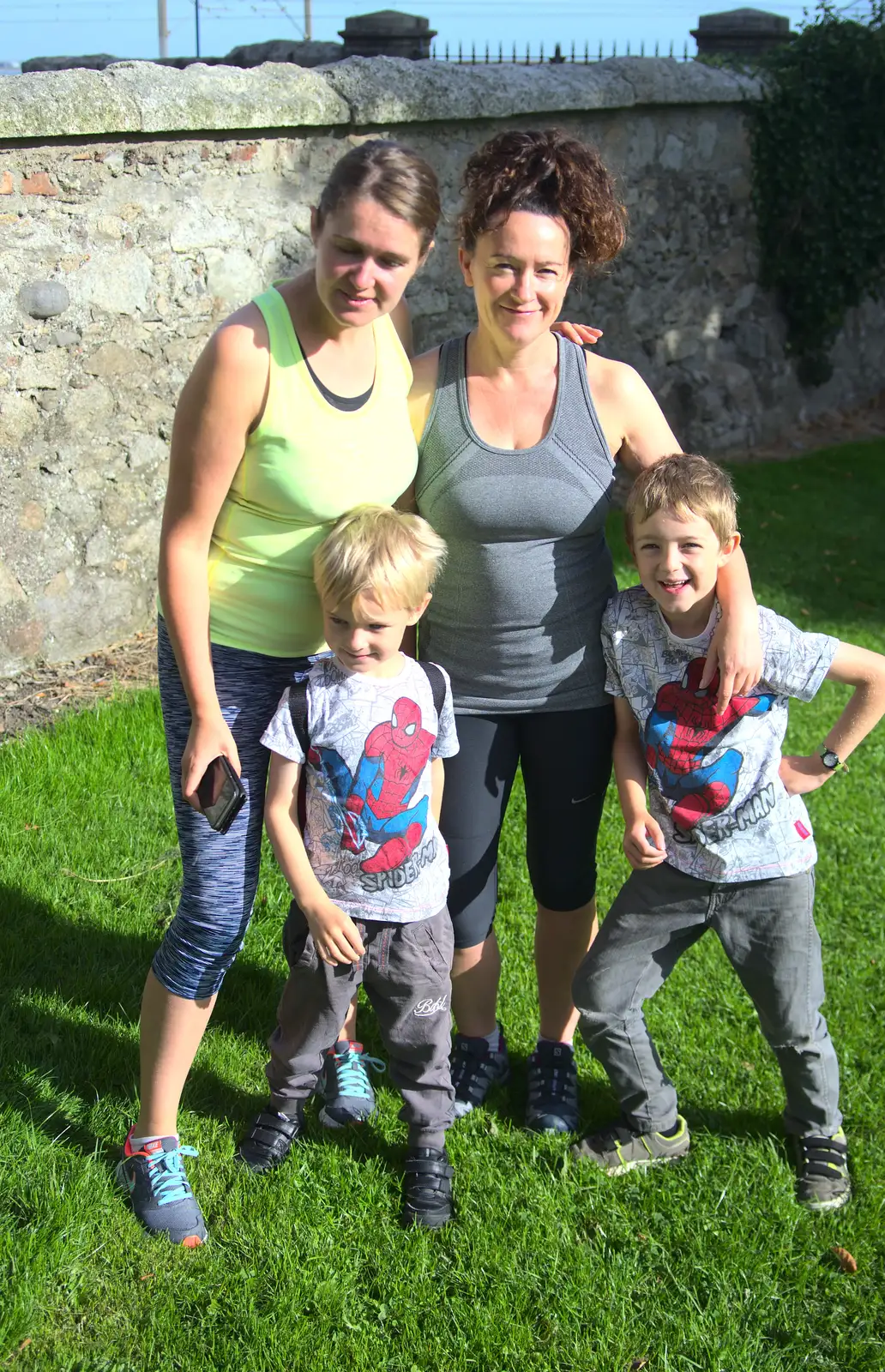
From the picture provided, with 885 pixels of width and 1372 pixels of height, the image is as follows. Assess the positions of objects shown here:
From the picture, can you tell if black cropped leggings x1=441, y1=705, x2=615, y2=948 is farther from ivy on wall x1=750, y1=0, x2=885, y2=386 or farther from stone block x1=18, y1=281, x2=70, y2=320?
ivy on wall x1=750, y1=0, x2=885, y2=386

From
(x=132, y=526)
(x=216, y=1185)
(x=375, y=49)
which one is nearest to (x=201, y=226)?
(x=132, y=526)

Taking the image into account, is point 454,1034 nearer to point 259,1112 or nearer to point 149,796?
point 259,1112

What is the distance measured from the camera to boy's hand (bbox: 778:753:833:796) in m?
2.38

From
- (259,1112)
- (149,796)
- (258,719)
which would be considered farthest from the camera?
(149,796)

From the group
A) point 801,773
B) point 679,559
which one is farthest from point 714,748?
point 679,559

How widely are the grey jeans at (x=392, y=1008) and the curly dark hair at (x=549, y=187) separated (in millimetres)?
1326

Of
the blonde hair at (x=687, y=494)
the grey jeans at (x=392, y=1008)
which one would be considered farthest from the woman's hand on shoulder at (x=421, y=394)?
the grey jeans at (x=392, y=1008)

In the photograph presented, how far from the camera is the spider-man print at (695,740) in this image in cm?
232

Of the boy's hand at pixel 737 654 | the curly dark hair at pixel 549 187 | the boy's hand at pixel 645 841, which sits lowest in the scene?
the boy's hand at pixel 645 841

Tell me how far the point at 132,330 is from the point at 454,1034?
330 centimetres

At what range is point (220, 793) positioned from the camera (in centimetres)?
218

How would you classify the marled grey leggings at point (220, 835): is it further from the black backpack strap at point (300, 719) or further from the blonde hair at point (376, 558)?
the blonde hair at point (376, 558)

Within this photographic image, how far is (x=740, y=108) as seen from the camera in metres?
8.20

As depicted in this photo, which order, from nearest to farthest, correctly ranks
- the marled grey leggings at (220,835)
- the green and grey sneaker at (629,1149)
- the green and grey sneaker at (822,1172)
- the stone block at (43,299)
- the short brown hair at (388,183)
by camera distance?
the short brown hair at (388,183) → the marled grey leggings at (220,835) → the green and grey sneaker at (822,1172) → the green and grey sneaker at (629,1149) → the stone block at (43,299)
